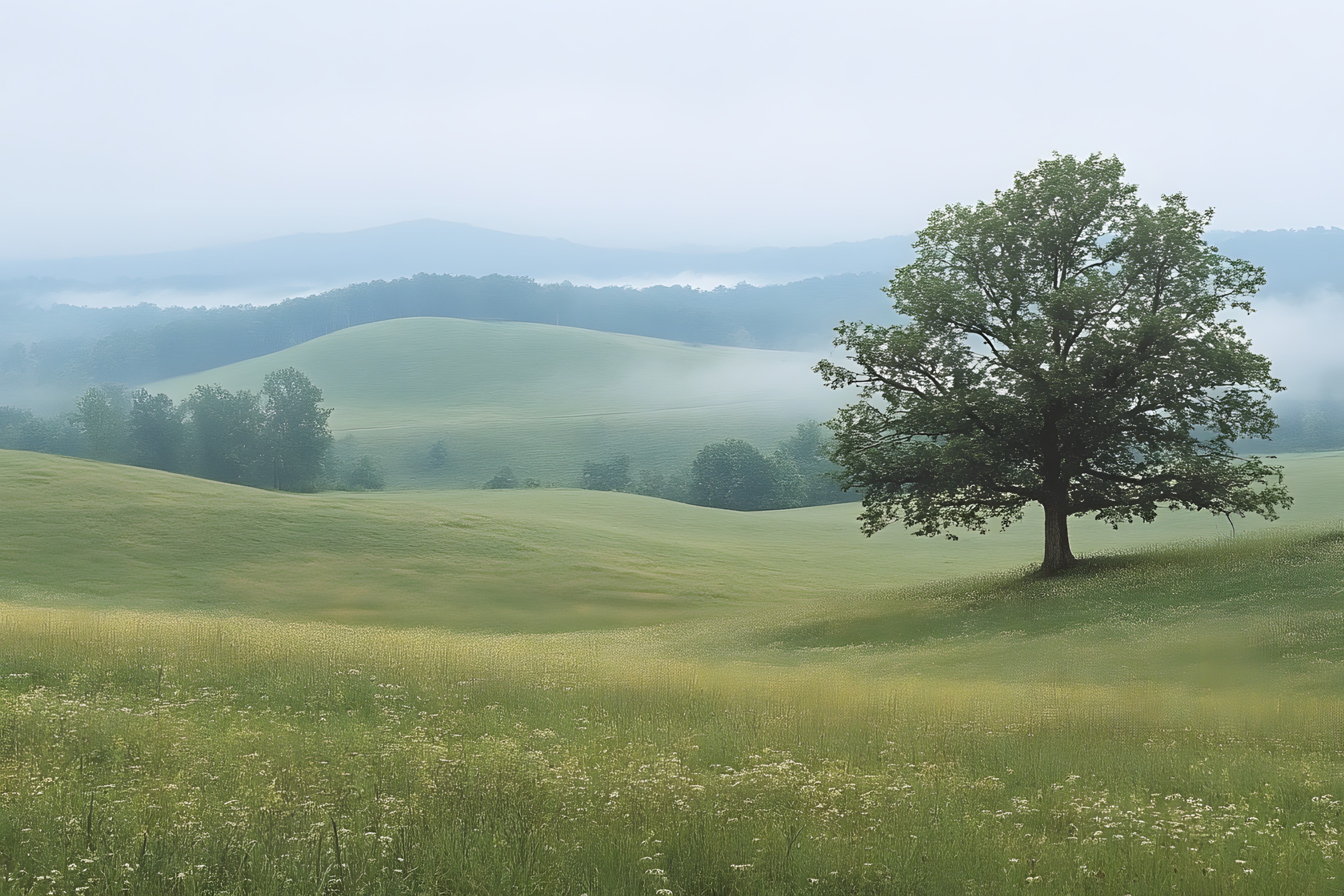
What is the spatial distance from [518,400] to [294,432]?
58.8 metres

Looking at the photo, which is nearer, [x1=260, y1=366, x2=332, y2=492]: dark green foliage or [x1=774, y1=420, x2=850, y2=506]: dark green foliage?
[x1=260, y1=366, x2=332, y2=492]: dark green foliage

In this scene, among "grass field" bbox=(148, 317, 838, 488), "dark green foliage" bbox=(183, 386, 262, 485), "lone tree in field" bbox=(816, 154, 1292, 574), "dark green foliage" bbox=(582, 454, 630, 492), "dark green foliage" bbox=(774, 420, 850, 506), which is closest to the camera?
"lone tree in field" bbox=(816, 154, 1292, 574)

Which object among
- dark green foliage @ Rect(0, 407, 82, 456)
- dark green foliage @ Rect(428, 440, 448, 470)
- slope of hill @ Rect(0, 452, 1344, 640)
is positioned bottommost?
slope of hill @ Rect(0, 452, 1344, 640)

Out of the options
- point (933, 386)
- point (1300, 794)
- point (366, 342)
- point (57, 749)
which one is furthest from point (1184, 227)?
point (366, 342)

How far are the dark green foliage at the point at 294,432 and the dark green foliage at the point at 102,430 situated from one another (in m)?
16.0

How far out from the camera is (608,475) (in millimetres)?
117812

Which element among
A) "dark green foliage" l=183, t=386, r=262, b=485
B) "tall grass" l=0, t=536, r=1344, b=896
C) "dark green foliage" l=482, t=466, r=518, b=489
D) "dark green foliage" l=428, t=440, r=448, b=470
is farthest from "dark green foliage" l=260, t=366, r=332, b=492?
"tall grass" l=0, t=536, r=1344, b=896

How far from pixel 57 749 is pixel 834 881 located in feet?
22.3

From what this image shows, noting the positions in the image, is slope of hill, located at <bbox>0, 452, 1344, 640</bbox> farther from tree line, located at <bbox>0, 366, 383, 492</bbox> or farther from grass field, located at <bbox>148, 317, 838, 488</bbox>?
grass field, located at <bbox>148, 317, 838, 488</bbox>

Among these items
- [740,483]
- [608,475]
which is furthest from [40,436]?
[740,483]

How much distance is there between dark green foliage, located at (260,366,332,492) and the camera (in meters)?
103

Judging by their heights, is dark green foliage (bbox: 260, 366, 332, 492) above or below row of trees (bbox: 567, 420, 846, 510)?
above

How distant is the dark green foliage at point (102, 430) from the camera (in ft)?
354

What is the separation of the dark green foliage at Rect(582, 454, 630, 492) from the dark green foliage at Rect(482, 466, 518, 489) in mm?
8536
